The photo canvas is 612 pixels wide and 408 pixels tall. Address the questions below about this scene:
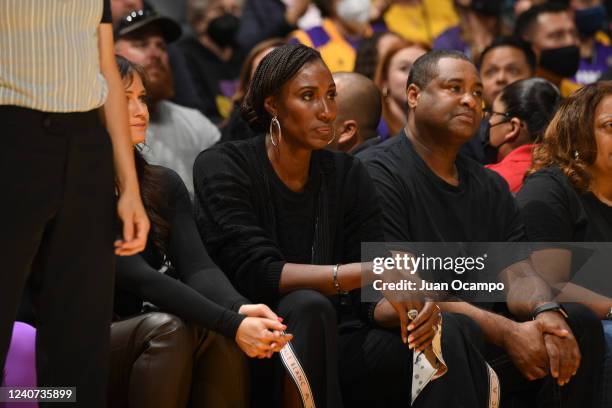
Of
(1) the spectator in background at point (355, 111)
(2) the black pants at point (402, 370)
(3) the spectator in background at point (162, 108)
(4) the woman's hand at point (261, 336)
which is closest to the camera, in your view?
(4) the woman's hand at point (261, 336)

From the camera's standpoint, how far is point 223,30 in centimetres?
637

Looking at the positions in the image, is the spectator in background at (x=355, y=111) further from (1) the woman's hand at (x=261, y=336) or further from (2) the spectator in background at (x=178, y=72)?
(1) the woman's hand at (x=261, y=336)

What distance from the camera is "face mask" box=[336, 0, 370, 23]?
6.31 m

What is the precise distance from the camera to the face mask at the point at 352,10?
249 inches

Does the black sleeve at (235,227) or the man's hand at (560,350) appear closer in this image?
the black sleeve at (235,227)

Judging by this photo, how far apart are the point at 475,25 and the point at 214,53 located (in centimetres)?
181

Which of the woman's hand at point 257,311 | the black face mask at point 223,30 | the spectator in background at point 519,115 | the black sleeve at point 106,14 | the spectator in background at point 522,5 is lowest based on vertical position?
the woman's hand at point 257,311

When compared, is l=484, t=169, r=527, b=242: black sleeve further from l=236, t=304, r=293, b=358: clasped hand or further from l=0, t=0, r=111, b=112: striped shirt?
l=0, t=0, r=111, b=112: striped shirt

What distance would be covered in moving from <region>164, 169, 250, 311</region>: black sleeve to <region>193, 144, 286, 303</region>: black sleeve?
0.47 feet

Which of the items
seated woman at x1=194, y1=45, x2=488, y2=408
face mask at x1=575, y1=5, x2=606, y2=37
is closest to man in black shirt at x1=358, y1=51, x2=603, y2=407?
seated woman at x1=194, y1=45, x2=488, y2=408

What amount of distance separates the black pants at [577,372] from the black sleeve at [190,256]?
1.01m

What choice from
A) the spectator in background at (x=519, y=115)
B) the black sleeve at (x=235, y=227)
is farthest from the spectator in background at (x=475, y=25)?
the black sleeve at (x=235, y=227)

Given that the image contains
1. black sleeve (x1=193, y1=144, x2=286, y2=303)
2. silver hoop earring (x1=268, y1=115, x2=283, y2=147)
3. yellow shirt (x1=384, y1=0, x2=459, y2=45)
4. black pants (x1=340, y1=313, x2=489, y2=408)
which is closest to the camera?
black pants (x1=340, y1=313, x2=489, y2=408)

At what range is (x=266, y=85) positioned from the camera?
11.4 feet
